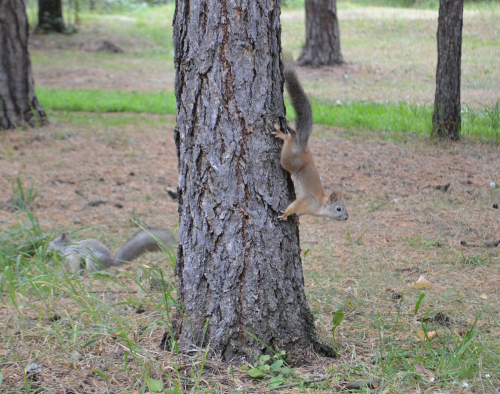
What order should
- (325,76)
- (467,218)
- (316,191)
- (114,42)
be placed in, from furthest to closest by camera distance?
(114,42) → (325,76) → (467,218) → (316,191)

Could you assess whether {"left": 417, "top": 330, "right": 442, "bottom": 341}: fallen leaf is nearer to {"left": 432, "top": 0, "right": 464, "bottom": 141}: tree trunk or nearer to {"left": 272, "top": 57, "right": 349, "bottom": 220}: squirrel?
{"left": 272, "top": 57, "right": 349, "bottom": 220}: squirrel

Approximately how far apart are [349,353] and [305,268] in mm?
1245

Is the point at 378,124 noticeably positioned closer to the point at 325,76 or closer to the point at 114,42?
the point at 325,76

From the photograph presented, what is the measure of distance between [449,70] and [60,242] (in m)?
4.97

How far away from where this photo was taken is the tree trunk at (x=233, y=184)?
2.50m

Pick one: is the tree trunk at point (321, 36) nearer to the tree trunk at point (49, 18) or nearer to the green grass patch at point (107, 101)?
the green grass patch at point (107, 101)

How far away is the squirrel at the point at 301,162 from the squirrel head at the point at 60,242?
2.08 meters

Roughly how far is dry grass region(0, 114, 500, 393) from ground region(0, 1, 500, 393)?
12mm

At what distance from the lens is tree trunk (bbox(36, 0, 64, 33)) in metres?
18.5

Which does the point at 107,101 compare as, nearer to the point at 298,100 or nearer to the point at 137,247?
the point at 137,247

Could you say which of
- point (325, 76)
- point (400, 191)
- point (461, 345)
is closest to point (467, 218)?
point (400, 191)

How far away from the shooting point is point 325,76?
39.5 ft

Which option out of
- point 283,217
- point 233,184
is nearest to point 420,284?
point 283,217

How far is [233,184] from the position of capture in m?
2.57
